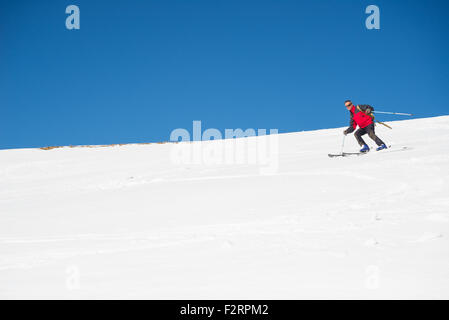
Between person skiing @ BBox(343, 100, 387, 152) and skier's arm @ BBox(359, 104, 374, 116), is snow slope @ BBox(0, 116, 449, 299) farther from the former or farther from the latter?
skier's arm @ BBox(359, 104, 374, 116)

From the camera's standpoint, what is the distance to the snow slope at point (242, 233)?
3.08m

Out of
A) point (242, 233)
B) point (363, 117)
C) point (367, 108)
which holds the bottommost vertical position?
point (242, 233)

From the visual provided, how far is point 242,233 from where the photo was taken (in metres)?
4.61

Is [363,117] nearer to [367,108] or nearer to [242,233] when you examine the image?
[367,108]

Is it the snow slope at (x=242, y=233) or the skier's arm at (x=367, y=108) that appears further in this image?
the skier's arm at (x=367, y=108)

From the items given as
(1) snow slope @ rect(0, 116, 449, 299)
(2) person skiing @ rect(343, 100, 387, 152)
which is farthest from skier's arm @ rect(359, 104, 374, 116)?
Answer: (1) snow slope @ rect(0, 116, 449, 299)

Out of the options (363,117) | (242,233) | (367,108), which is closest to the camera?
(242,233)

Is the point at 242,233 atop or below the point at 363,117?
below

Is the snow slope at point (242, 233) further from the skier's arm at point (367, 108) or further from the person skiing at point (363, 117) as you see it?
the skier's arm at point (367, 108)

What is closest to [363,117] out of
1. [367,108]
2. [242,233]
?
[367,108]

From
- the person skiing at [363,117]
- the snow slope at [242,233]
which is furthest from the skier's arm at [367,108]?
the snow slope at [242,233]

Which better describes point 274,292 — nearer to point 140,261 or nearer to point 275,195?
point 140,261
